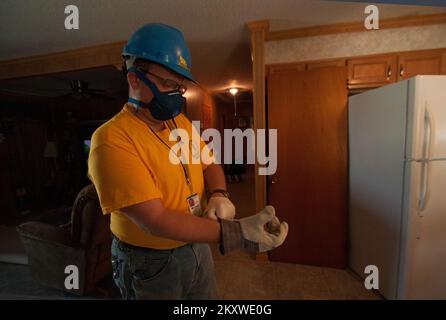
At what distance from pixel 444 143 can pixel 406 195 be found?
0.37 meters

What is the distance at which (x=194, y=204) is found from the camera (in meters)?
0.76

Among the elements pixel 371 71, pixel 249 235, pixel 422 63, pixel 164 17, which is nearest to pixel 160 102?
pixel 249 235

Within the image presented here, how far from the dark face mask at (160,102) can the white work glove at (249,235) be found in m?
0.40

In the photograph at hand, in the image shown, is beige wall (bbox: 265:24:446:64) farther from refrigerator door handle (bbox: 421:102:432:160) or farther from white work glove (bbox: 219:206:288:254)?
white work glove (bbox: 219:206:288:254)

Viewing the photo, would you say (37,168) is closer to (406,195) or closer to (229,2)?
(229,2)

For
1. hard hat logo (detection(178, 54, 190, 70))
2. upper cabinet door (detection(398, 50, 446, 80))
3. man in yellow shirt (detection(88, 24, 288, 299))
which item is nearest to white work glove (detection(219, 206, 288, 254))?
man in yellow shirt (detection(88, 24, 288, 299))

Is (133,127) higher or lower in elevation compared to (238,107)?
lower

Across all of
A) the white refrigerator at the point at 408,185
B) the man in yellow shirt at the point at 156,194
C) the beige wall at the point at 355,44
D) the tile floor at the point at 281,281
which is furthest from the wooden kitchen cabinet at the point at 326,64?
the tile floor at the point at 281,281

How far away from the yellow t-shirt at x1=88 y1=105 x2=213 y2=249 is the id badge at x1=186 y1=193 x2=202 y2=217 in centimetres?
2

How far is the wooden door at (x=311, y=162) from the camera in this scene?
177 centimetres

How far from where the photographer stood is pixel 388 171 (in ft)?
4.52

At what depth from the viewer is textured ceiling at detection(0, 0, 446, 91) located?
1.53 m

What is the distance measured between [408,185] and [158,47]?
1.53 m
